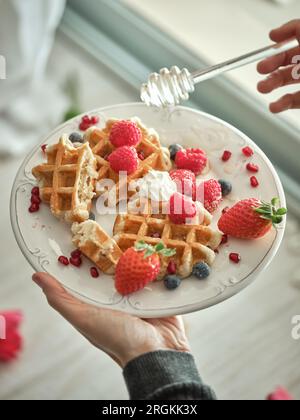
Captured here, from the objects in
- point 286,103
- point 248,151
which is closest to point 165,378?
point 248,151

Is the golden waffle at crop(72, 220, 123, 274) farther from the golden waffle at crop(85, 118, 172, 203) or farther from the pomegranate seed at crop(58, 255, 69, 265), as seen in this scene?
the golden waffle at crop(85, 118, 172, 203)

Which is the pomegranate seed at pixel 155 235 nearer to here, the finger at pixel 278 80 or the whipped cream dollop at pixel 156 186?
the whipped cream dollop at pixel 156 186

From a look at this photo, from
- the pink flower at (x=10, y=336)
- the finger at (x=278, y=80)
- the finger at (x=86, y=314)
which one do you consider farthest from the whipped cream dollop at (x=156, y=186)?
the pink flower at (x=10, y=336)

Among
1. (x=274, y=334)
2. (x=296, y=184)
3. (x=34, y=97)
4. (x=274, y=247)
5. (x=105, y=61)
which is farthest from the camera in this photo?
(x=105, y=61)

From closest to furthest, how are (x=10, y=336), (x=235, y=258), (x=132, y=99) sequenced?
(x=235, y=258) → (x=10, y=336) → (x=132, y=99)

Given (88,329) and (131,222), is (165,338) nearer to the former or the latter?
(88,329)

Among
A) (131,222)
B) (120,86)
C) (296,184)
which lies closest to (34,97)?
(120,86)

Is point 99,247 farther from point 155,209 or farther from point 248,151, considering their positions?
point 248,151
